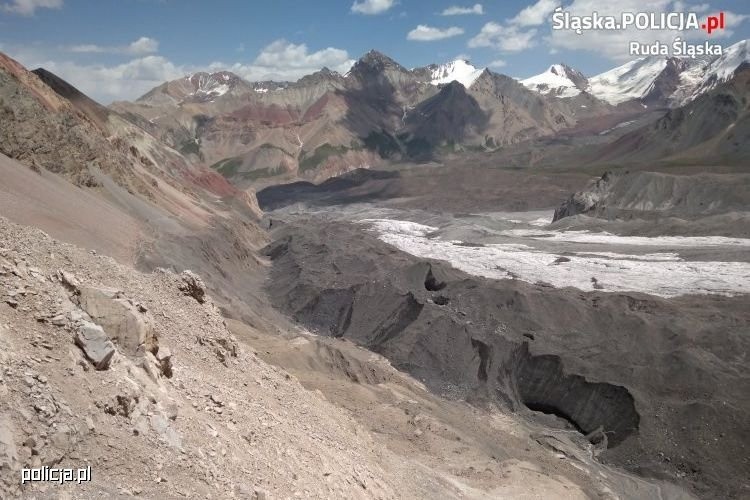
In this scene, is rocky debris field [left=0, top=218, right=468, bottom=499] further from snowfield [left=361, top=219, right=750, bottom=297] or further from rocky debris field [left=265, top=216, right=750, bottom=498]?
snowfield [left=361, top=219, right=750, bottom=297]

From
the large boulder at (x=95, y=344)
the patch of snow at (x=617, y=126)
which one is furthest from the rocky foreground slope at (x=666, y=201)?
the patch of snow at (x=617, y=126)

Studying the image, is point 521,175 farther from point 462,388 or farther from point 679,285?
point 462,388

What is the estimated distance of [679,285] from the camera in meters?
36.4

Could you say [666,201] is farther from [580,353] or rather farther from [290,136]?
[290,136]

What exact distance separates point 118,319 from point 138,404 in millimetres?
1484

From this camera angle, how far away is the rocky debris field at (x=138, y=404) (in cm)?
651

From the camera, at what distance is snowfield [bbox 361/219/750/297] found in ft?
121

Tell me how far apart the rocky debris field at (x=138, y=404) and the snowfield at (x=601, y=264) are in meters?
29.2

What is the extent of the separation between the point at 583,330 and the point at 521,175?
79054 mm

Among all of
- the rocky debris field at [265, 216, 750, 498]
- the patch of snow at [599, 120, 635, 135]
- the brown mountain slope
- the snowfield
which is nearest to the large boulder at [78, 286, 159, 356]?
the rocky debris field at [265, 216, 750, 498]

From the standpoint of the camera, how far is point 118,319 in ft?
28.2

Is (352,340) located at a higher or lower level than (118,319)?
lower

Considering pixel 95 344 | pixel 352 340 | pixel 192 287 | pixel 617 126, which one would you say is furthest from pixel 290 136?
pixel 95 344

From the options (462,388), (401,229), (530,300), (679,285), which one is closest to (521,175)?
(401,229)
